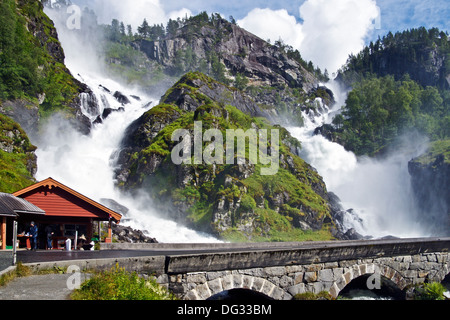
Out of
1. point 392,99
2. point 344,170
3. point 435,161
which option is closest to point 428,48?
point 392,99

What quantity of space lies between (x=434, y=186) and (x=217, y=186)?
109ft

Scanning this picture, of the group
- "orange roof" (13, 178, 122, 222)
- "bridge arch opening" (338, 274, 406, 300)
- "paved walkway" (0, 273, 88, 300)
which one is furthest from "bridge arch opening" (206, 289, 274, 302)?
"orange roof" (13, 178, 122, 222)

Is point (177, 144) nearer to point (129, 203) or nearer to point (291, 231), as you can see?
point (129, 203)

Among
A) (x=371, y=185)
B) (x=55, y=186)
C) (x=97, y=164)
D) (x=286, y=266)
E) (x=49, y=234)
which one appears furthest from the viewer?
(x=371, y=185)

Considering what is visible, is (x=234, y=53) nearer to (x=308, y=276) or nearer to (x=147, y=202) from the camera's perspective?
(x=147, y=202)

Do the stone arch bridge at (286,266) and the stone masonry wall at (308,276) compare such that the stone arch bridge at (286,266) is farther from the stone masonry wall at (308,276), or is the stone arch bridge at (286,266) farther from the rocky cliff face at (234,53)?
the rocky cliff face at (234,53)

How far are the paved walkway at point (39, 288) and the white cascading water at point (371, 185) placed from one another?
159 ft

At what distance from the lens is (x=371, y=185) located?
6669 centimetres

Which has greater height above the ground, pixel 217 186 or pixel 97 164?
pixel 97 164

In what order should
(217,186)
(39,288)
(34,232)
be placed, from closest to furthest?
1. (39,288)
2. (34,232)
3. (217,186)

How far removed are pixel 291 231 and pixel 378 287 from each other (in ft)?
90.2

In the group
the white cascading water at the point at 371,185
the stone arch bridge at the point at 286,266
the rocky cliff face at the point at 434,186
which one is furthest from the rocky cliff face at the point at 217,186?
the stone arch bridge at the point at 286,266

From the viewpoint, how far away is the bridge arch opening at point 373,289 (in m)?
16.5

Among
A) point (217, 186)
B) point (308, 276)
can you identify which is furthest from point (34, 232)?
point (217, 186)
